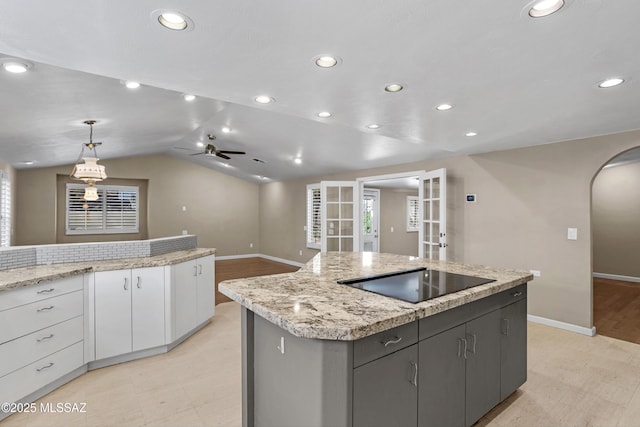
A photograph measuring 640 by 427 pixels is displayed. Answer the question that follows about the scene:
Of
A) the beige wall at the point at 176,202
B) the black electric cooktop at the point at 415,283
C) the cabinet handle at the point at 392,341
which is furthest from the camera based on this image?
the beige wall at the point at 176,202

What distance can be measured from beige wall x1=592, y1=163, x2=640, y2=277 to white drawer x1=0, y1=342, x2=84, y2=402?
798 cm

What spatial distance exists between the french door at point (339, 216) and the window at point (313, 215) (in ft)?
4.66

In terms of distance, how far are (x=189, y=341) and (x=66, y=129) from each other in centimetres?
304

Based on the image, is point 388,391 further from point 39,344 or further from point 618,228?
point 618,228

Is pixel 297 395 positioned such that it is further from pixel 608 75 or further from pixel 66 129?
pixel 66 129

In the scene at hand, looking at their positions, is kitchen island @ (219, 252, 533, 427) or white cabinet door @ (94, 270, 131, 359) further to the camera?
white cabinet door @ (94, 270, 131, 359)

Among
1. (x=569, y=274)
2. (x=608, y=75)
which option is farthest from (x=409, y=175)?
(x=608, y=75)

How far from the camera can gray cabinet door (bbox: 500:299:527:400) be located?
84.0 inches

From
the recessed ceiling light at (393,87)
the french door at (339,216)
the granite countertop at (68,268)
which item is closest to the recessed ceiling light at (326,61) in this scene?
the recessed ceiling light at (393,87)

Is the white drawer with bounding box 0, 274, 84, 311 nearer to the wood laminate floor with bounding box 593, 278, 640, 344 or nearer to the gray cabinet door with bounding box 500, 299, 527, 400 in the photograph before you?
the gray cabinet door with bounding box 500, 299, 527, 400

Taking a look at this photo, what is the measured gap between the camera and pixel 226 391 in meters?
2.46

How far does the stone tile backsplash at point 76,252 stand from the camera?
2600 mm

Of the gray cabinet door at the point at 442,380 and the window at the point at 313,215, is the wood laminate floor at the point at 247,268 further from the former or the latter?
the gray cabinet door at the point at 442,380

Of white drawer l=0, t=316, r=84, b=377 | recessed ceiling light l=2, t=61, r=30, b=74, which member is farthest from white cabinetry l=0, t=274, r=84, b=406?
recessed ceiling light l=2, t=61, r=30, b=74
